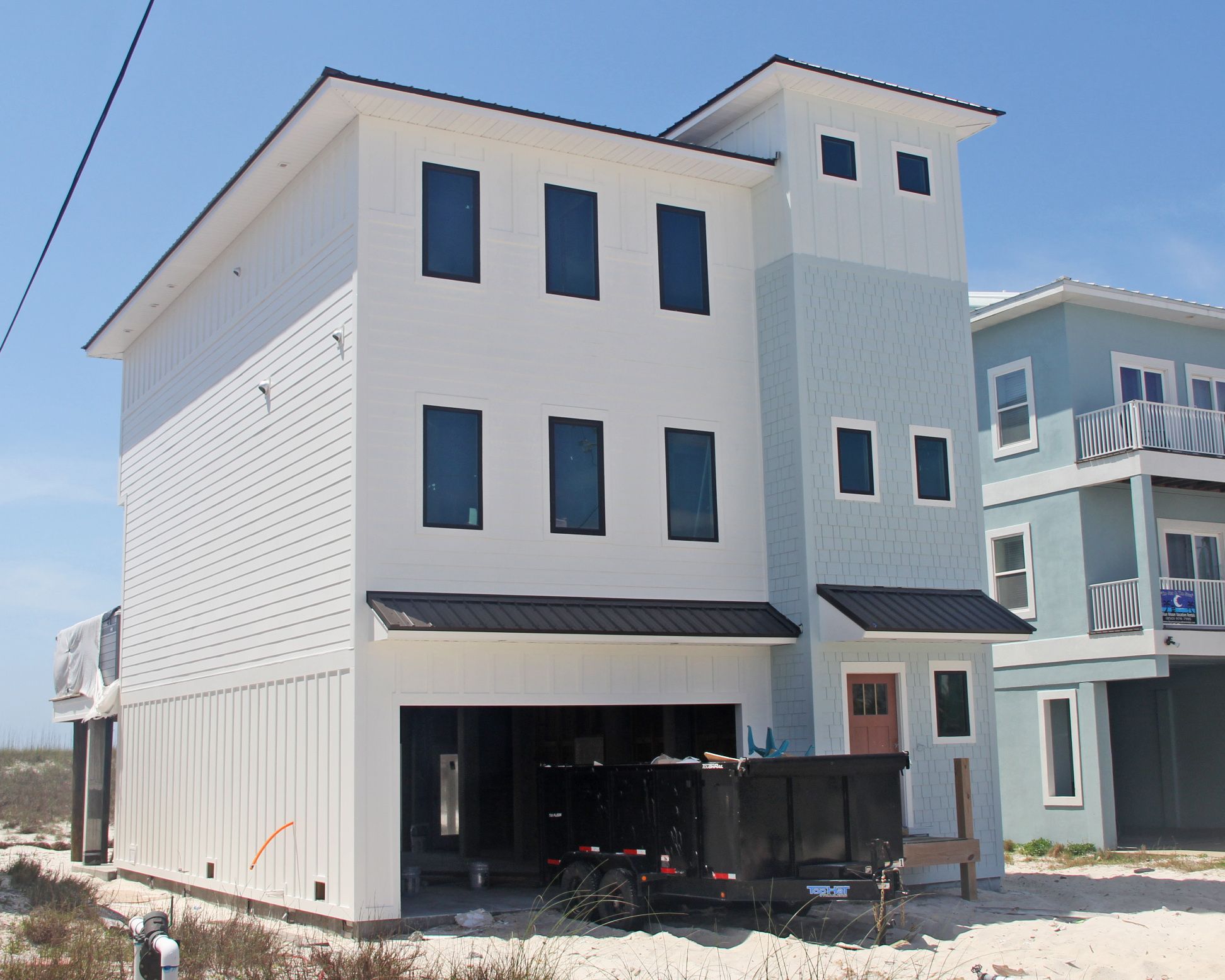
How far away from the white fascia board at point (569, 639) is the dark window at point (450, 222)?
450cm

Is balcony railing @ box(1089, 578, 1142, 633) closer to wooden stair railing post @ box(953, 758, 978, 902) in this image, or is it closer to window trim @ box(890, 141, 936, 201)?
wooden stair railing post @ box(953, 758, 978, 902)

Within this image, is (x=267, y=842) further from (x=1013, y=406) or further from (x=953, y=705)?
(x=1013, y=406)

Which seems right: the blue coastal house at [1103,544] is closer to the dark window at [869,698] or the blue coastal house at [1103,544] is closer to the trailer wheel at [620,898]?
the dark window at [869,698]

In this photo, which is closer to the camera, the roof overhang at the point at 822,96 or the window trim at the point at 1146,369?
the roof overhang at the point at 822,96

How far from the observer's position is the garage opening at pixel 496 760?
2111 centimetres

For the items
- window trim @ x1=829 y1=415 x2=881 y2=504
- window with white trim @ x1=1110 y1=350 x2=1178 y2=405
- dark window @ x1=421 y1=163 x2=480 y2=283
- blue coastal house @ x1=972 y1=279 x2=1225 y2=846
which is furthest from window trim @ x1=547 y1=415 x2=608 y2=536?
window with white trim @ x1=1110 y1=350 x2=1178 y2=405

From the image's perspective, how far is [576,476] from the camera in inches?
682

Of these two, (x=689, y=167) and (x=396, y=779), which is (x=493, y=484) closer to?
(x=396, y=779)

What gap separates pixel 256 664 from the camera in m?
18.4

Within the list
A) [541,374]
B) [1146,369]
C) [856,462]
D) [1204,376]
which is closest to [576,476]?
[541,374]

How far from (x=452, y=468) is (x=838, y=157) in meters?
7.26

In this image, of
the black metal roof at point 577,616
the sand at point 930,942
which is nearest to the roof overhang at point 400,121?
the black metal roof at point 577,616

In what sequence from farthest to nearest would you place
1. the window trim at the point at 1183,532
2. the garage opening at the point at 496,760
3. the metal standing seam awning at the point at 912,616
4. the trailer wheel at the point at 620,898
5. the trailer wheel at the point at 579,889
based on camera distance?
1. the window trim at the point at 1183,532
2. the garage opening at the point at 496,760
3. the metal standing seam awning at the point at 912,616
4. the trailer wheel at the point at 579,889
5. the trailer wheel at the point at 620,898

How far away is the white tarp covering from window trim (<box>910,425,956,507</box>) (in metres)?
14.8
